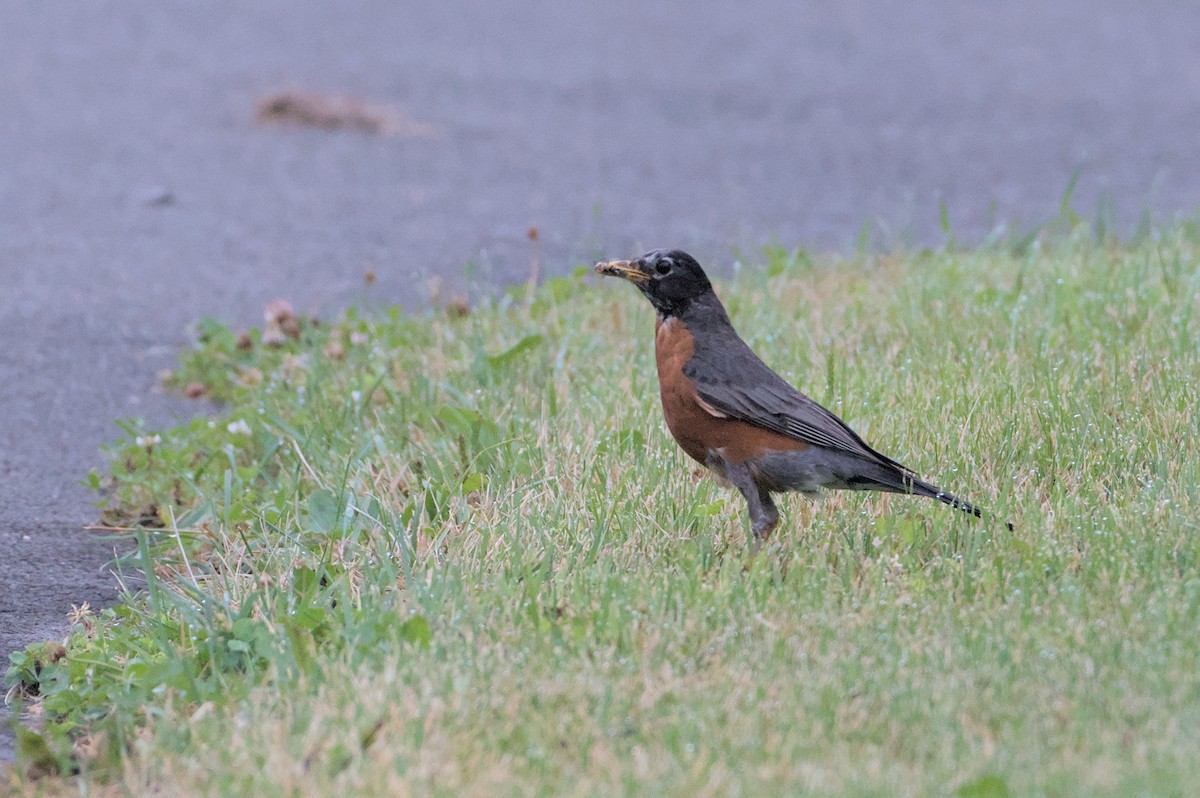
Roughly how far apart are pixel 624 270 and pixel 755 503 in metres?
0.78

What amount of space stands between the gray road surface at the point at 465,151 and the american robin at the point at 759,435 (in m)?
1.78

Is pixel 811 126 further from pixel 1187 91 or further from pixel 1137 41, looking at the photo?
pixel 1137 41

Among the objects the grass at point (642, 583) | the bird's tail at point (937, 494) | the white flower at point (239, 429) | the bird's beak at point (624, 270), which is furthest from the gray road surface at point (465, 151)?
the bird's tail at point (937, 494)

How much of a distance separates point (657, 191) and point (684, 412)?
516 centimetres

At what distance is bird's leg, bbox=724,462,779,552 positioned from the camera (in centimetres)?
453

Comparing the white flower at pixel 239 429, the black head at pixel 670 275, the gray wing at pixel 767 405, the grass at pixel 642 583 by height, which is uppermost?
the black head at pixel 670 275

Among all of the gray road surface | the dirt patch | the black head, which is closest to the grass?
the black head

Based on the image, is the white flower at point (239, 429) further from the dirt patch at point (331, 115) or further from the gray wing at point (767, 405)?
the dirt patch at point (331, 115)

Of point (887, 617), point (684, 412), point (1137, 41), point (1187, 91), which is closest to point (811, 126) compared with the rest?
point (1187, 91)

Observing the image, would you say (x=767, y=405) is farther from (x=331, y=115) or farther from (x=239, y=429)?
(x=331, y=115)

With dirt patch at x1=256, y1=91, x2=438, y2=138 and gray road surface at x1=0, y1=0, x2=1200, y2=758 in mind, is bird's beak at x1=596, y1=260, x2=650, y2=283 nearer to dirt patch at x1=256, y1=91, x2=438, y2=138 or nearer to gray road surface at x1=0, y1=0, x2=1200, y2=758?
gray road surface at x1=0, y1=0, x2=1200, y2=758

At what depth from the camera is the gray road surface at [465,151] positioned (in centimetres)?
752

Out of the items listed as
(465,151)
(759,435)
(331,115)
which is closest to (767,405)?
(759,435)

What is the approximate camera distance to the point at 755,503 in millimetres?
4555
